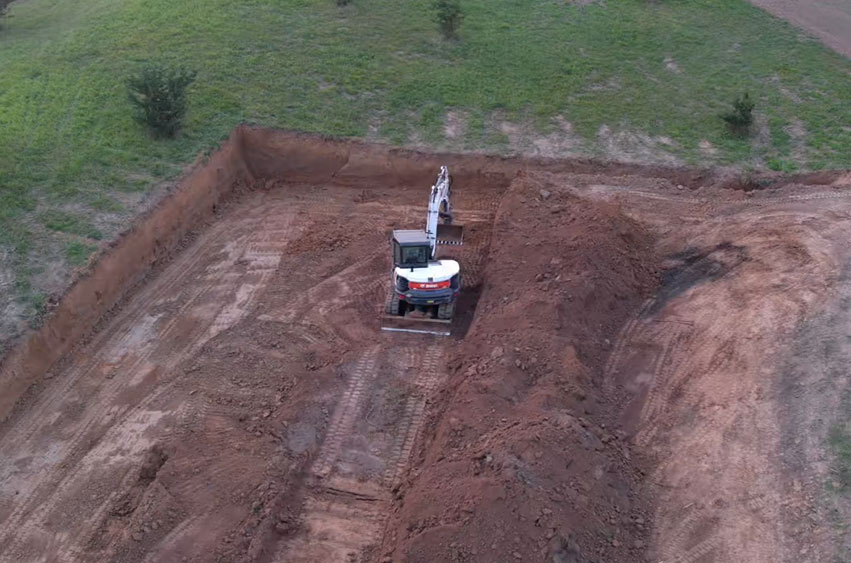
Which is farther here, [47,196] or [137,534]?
[47,196]

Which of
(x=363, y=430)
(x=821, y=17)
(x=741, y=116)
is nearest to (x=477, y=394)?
(x=363, y=430)

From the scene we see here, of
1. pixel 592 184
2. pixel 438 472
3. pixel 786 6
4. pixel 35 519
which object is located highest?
pixel 786 6

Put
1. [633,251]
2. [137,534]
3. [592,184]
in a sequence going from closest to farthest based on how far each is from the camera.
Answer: [137,534] → [633,251] → [592,184]

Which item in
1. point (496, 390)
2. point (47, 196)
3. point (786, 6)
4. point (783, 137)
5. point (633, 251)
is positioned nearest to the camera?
point (496, 390)

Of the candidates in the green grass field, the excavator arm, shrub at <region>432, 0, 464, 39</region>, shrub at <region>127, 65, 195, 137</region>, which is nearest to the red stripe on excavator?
the excavator arm

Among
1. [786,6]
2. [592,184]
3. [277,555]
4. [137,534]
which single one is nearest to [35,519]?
[137,534]

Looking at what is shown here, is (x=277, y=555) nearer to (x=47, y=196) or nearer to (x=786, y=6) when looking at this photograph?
(x=47, y=196)

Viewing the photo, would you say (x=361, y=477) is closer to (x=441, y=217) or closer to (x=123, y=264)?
(x=441, y=217)
